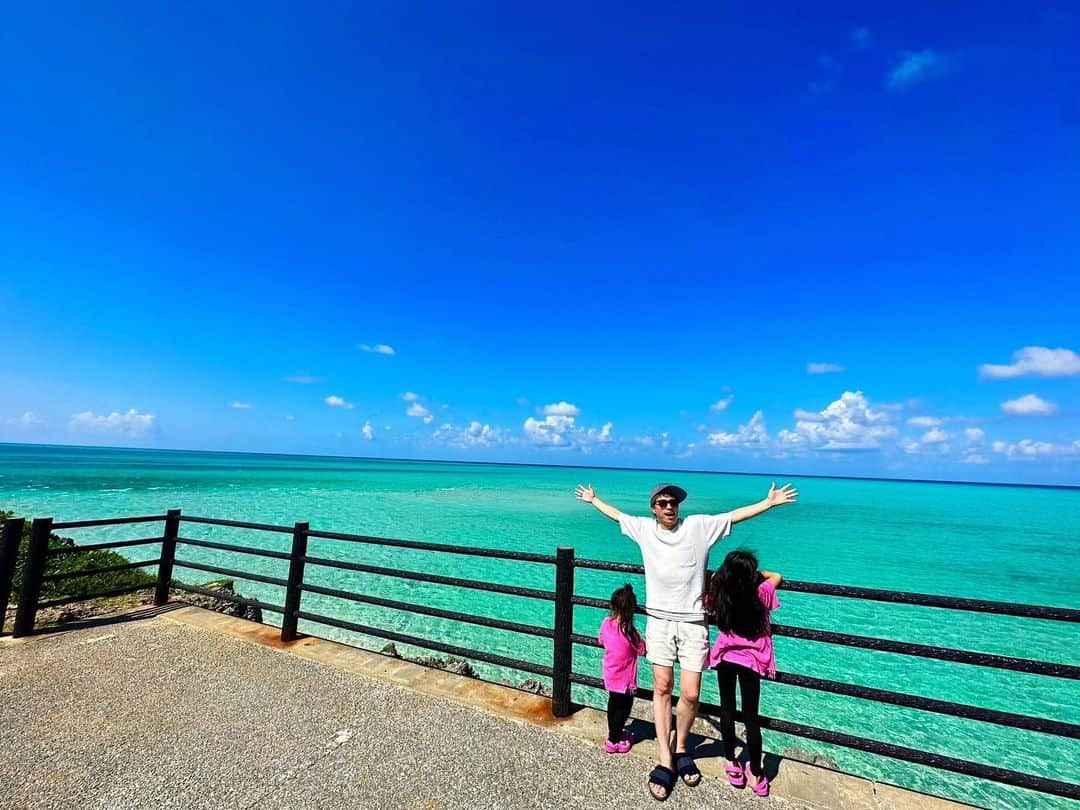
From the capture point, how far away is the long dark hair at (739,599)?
334 cm

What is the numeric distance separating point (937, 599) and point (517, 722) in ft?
10.4

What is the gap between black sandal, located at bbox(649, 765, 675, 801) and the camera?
10.4 feet

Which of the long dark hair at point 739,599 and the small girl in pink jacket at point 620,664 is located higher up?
the long dark hair at point 739,599

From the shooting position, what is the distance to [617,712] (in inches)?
145

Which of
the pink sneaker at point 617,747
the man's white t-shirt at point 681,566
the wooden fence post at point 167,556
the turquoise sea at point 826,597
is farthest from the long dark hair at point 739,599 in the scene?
the wooden fence post at point 167,556

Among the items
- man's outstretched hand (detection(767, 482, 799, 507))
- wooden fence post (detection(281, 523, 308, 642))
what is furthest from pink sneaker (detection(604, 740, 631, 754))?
wooden fence post (detection(281, 523, 308, 642))

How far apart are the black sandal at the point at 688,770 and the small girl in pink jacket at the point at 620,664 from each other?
409 millimetres

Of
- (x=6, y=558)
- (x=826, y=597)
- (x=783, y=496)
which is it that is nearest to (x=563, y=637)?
(x=783, y=496)

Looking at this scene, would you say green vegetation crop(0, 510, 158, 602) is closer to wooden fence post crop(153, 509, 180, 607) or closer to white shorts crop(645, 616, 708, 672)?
wooden fence post crop(153, 509, 180, 607)

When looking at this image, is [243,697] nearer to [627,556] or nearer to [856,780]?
[856,780]

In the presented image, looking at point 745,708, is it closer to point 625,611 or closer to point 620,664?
point 620,664

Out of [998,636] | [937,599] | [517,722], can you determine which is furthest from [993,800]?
[998,636]

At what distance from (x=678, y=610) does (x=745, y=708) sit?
0.89 metres

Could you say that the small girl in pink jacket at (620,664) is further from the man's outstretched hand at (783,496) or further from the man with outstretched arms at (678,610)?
the man's outstretched hand at (783,496)
